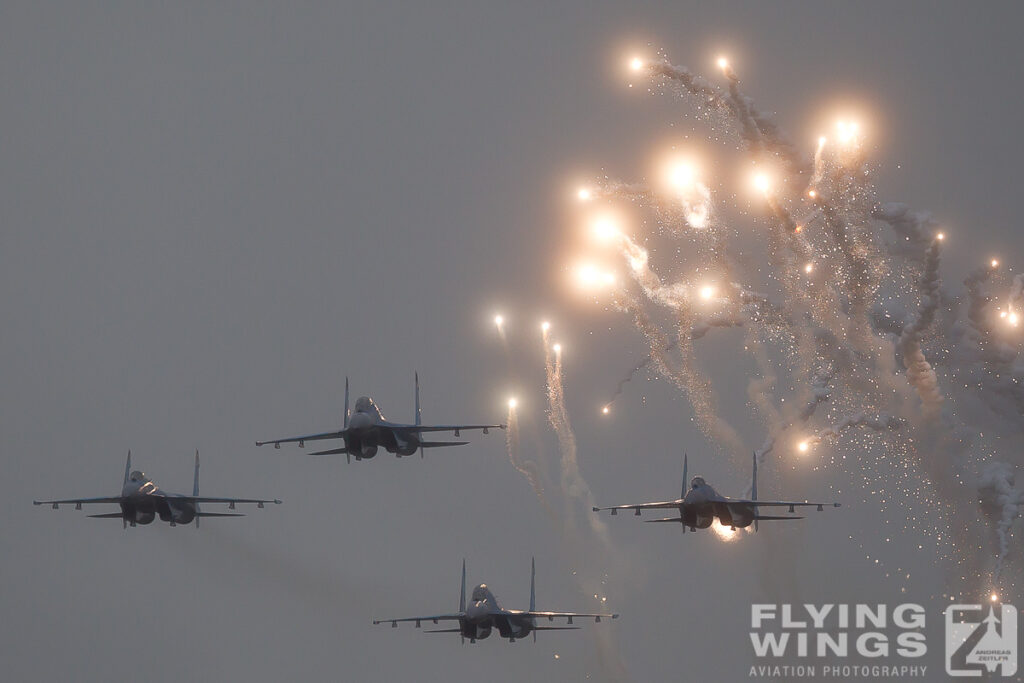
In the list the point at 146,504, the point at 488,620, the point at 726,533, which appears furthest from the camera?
the point at 726,533

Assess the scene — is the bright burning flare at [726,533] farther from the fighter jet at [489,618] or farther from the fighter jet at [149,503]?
the fighter jet at [149,503]

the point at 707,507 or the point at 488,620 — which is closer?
the point at 707,507

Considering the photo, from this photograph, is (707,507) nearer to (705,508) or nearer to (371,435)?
(705,508)

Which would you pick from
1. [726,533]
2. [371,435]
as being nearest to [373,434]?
[371,435]

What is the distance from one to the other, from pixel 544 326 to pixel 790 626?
36619 millimetres

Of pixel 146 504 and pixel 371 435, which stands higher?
pixel 371 435

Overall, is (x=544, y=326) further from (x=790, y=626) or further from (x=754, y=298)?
(x=790, y=626)

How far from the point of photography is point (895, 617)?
174 metres

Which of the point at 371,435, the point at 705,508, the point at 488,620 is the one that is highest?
the point at 371,435

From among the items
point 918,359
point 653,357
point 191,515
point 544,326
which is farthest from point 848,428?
point 191,515

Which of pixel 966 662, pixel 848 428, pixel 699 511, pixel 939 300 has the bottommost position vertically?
pixel 966 662

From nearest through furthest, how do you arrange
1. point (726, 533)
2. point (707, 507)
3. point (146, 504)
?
point (707, 507) < point (146, 504) < point (726, 533)

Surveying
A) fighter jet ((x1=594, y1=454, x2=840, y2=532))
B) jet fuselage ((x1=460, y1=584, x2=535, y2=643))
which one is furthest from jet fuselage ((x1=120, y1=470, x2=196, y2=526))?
fighter jet ((x1=594, y1=454, x2=840, y2=532))

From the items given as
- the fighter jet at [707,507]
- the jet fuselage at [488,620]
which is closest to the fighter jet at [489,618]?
the jet fuselage at [488,620]
